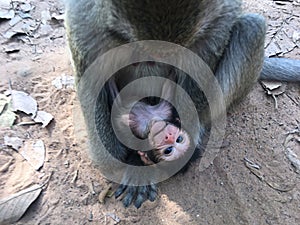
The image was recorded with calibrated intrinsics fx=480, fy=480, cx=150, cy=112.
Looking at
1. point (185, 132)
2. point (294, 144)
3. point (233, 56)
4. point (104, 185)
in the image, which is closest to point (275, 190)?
point (294, 144)

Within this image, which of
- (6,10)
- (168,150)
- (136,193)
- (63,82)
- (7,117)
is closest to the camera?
(168,150)

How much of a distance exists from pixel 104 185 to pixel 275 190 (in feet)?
3.78

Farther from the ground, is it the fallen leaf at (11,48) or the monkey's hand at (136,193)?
the fallen leaf at (11,48)

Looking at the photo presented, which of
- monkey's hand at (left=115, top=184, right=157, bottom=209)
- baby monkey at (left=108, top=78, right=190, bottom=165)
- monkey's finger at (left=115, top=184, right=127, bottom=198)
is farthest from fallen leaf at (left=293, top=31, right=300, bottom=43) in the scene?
monkey's finger at (left=115, top=184, right=127, bottom=198)

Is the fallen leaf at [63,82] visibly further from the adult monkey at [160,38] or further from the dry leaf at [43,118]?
the adult monkey at [160,38]

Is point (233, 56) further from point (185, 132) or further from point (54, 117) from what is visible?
point (54, 117)

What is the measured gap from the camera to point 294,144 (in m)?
3.53

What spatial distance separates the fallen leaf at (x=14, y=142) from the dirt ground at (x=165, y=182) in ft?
0.10

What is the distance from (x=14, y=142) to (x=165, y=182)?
1.06 m

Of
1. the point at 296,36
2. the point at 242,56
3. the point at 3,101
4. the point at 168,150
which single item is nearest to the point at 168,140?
the point at 168,150

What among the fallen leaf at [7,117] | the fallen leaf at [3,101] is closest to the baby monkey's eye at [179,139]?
the fallen leaf at [7,117]

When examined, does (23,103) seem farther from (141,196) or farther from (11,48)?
(141,196)

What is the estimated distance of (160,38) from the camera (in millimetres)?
2469

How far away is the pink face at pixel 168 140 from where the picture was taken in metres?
3.05
